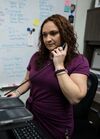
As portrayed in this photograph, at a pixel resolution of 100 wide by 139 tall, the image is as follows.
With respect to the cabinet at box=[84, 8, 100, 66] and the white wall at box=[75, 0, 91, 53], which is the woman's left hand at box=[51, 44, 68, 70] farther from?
the white wall at box=[75, 0, 91, 53]

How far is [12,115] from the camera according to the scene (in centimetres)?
80

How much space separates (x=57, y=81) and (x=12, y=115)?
19.2 inches

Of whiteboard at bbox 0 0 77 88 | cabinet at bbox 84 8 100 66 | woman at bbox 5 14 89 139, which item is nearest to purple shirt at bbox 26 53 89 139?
woman at bbox 5 14 89 139

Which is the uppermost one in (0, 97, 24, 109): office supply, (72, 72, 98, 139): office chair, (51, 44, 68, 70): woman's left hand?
(51, 44, 68, 70): woman's left hand

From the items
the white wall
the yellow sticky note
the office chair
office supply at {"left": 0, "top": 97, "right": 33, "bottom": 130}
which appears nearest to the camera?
office supply at {"left": 0, "top": 97, "right": 33, "bottom": 130}

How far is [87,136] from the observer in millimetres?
1761

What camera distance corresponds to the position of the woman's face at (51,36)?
1.31 metres

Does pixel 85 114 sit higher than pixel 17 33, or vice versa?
→ pixel 17 33

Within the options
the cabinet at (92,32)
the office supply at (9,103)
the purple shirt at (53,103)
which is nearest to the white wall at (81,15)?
the cabinet at (92,32)

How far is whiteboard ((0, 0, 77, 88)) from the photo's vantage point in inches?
84.1

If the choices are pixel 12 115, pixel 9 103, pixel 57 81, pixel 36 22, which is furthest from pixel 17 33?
pixel 12 115

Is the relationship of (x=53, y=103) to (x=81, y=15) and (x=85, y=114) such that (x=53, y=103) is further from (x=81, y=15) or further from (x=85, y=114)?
(x=81, y=15)

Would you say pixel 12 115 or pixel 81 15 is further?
pixel 81 15

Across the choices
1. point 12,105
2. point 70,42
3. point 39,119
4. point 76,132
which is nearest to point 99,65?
point 76,132
